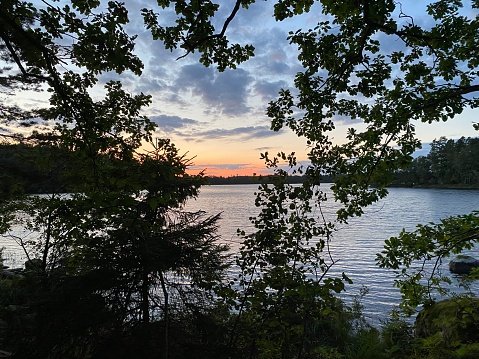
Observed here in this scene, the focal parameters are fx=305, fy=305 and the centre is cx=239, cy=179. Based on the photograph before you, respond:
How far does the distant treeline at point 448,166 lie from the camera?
96.4 m

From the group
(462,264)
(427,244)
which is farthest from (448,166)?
(427,244)

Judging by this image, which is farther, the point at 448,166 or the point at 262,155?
the point at 448,166

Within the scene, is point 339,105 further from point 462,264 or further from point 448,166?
point 448,166

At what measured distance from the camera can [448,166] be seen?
108m

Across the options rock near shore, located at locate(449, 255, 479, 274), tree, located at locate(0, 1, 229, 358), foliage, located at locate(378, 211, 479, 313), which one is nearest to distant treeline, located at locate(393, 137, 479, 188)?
rock near shore, located at locate(449, 255, 479, 274)

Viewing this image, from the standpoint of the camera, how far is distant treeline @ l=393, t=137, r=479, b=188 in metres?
96.4

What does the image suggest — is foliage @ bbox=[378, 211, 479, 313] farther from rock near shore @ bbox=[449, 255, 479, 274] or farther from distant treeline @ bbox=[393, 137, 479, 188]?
distant treeline @ bbox=[393, 137, 479, 188]

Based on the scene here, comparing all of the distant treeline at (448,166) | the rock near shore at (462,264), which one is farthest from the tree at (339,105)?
the distant treeline at (448,166)

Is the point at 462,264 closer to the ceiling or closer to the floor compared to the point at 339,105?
closer to the floor

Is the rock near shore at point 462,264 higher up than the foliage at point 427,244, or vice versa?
the foliage at point 427,244

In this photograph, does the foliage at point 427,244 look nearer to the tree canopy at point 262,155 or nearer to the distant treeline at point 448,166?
the tree canopy at point 262,155

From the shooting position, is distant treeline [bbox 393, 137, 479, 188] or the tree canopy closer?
the tree canopy

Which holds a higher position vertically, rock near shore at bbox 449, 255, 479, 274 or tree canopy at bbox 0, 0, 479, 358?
tree canopy at bbox 0, 0, 479, 358

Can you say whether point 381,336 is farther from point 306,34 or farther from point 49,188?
point 49,188
